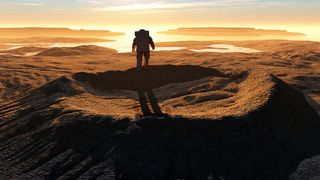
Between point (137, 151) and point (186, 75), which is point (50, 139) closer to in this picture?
point (137, 151)

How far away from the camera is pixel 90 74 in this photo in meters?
16.4

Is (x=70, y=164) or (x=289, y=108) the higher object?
(x=289, y=108)

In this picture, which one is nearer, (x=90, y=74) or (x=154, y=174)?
(x=154, y=174)

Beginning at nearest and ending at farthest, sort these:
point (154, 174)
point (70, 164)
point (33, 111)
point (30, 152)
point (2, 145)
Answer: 1. point (154, 174)
2. point (70, 164)
3. point (30, 152)
4. point (2, 145)
5. point (33, 111)

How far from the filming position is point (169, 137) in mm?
9703

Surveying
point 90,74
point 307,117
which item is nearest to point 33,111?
point 90,74

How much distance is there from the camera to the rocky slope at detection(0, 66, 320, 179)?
9211 mm

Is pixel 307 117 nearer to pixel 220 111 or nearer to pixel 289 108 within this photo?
pixel 289 108

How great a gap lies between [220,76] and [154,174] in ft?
25.7

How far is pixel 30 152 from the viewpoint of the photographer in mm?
10508

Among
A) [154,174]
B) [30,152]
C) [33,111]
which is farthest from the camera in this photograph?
[33,111]

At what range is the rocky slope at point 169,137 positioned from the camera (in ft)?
30.2

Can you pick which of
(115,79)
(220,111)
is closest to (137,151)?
(220,111)

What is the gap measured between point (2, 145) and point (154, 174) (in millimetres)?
4714
